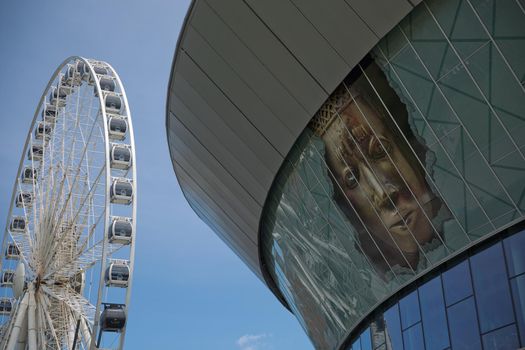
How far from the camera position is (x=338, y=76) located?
16.0 meters

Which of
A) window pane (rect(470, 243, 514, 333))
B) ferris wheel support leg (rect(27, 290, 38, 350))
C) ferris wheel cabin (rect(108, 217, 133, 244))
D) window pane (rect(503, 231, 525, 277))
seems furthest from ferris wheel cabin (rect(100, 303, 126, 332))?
window pane (rect(503, 231, 525, 277))

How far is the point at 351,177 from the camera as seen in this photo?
17.0 m

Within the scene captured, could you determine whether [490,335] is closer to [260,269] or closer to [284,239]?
[284,239]

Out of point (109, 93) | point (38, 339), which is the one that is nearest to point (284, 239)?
point (109, 93)

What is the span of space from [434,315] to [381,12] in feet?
22.3

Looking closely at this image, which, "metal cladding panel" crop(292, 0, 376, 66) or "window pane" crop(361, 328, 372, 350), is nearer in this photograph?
"metal cladding panel" crop(292, 0, 376, 66)

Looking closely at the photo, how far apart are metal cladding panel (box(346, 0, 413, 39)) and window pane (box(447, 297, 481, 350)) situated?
19.6 ft

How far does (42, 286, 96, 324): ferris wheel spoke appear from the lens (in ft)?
96.9

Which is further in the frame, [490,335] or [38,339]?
[38,339]

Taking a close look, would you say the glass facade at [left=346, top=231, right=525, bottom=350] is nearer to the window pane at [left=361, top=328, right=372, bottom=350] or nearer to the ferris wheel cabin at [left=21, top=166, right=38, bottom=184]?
the window pane at [left=361, top=328, right=372, bottom=350]

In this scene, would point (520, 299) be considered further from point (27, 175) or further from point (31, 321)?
point (27, 175)

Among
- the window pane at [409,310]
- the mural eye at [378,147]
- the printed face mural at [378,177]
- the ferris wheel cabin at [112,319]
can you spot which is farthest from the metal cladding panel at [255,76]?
the ferris wheel cabin at [112,319]

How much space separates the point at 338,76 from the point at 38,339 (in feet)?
72.4

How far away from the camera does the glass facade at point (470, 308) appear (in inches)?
531
